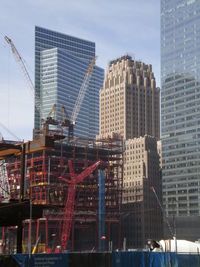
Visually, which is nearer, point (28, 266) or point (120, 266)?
point (28, 266)

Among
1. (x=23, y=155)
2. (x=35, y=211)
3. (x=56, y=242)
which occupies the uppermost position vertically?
(x=23, y=155)

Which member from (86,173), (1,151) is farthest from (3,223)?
(86,173)

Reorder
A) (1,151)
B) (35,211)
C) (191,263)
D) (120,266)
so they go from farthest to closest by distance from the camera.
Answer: (1,151) < (35,211) < (191,263) < (120,266)

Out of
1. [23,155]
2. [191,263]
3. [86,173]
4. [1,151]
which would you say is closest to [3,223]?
[23,155]

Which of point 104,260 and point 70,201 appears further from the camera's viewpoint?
point 70,201

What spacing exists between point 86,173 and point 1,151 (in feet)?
460

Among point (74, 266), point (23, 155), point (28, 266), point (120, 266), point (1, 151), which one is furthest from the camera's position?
point (1, 151)

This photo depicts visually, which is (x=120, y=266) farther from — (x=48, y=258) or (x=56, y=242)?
(x=56, y=242)

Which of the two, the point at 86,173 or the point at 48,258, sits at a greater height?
the point at 86,173

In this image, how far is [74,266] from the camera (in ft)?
128

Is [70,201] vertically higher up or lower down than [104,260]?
higher up

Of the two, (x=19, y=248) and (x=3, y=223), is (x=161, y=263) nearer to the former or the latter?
(x=19, y=248)

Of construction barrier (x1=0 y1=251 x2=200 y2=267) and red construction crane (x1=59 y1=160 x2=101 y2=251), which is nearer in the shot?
construction barrier (x1=0 y1=251 x2=200 y2=267)

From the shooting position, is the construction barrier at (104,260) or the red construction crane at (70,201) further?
the red construction crane at (70,201)
